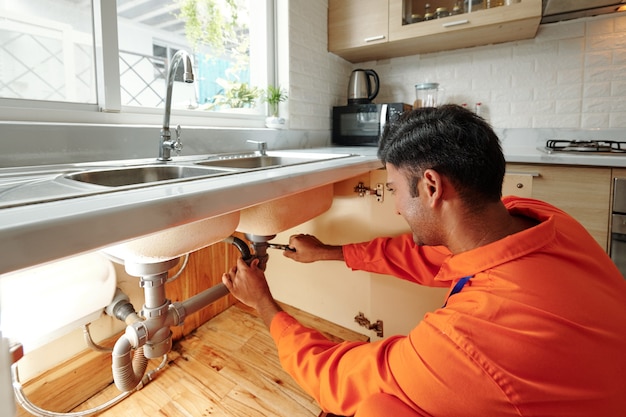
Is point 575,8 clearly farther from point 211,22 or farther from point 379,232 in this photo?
point 211,22

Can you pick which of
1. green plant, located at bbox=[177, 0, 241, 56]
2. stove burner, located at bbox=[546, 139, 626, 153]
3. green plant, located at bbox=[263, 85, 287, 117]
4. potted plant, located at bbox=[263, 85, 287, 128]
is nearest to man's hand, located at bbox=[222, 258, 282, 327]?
potted plant, located at bbox=[263, 85, 287, 128]

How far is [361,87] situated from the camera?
7.20 feet

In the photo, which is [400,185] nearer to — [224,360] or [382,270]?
[382,270]

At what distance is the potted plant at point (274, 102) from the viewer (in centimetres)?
182

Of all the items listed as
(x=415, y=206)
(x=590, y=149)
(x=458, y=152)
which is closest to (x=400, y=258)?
(x=415, y=206)

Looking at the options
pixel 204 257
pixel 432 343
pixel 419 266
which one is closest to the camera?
pixel 432 343

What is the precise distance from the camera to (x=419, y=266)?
1088 mm

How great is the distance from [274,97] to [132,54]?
68 centimetres

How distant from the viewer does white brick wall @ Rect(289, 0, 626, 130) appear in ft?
5.80

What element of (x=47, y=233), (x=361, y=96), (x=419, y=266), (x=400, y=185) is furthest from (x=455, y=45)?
(x=47, y=233)

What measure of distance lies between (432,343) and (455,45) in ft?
6.51

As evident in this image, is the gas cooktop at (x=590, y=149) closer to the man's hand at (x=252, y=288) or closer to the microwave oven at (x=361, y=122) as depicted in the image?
the microwave oven at (x=361, y=122)

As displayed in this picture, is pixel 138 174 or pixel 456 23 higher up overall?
pixel 456 23

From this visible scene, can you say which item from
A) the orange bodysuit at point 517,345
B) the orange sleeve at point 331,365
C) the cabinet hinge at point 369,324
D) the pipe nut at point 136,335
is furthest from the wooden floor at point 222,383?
the orange bodysuit at point 517,345
